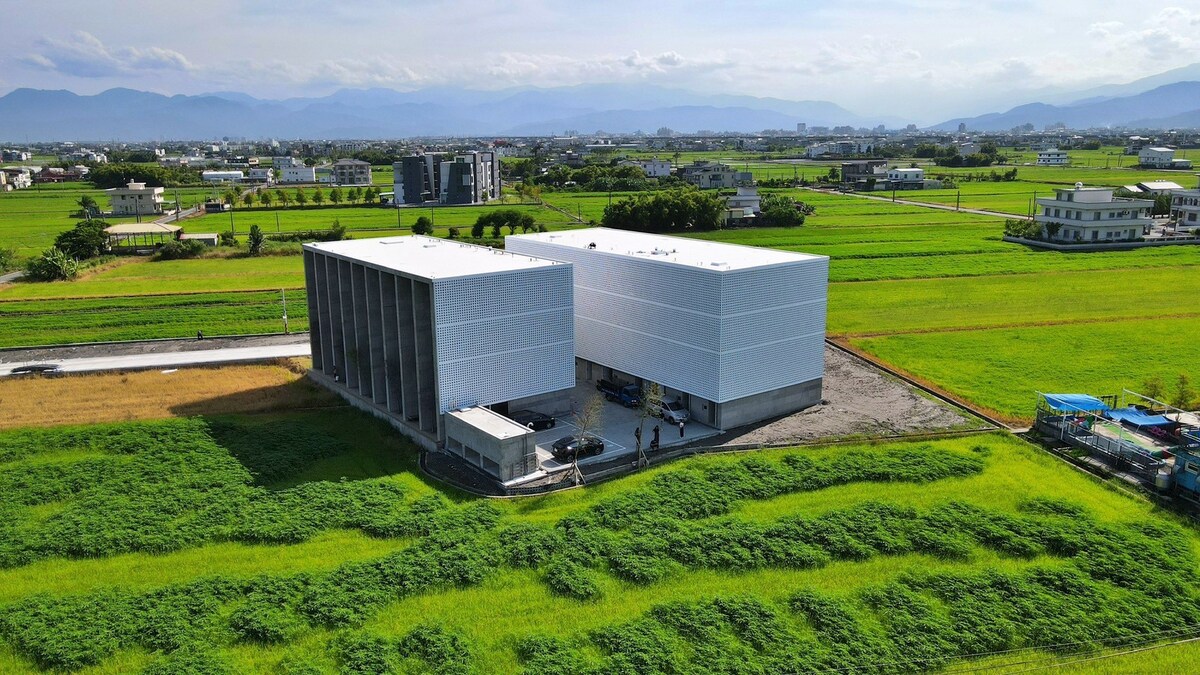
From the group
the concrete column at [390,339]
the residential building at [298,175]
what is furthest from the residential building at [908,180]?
the concrete column at [390,339]

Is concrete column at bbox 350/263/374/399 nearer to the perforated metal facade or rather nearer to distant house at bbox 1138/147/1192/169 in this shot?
the perforated metal facade

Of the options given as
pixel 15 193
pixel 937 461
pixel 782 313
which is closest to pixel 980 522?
pixel 937 461

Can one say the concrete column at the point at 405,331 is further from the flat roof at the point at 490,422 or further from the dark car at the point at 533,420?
the dark car at the point at 533,420

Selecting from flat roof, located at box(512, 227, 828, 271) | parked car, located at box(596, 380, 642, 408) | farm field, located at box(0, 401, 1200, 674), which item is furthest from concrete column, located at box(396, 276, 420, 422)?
flat roof, located at box(512, 227, 828, 271)

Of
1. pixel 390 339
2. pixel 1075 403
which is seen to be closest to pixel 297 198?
pixel 390 339

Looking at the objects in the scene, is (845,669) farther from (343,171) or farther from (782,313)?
(343,171)

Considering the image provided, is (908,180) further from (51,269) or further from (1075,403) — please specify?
(51,269)
